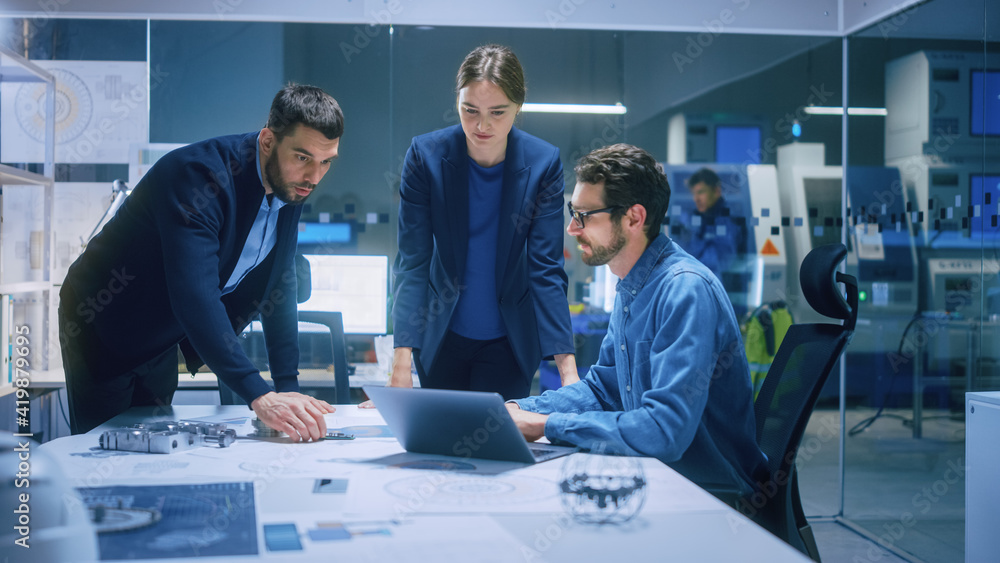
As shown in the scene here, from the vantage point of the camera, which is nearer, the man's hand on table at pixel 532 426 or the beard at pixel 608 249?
the man's hand on table at pixel 532 426

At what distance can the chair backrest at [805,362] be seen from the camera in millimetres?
1500

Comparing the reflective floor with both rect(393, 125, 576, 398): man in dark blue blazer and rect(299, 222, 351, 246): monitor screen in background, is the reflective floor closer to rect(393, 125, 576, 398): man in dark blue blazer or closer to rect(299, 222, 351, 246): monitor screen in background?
rect(393, 125, 576, 398): man in dark blue blazer

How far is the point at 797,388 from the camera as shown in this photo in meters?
1.56

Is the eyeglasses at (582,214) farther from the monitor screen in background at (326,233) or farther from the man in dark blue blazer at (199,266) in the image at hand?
the monitor screen in background at (326,233)

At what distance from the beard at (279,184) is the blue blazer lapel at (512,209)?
0.56 meters

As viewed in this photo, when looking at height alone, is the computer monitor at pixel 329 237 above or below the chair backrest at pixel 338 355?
above

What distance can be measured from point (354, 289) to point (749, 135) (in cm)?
206

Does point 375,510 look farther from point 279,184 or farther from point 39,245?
point 39,245

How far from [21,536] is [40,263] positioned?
3.15 metres

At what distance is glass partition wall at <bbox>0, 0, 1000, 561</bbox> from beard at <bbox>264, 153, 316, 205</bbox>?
70.6 inches

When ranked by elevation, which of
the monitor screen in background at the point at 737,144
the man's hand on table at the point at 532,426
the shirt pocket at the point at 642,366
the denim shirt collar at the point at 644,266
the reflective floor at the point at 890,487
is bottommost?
the reflective floor at the point at 890,487

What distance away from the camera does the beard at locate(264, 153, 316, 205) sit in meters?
1.78

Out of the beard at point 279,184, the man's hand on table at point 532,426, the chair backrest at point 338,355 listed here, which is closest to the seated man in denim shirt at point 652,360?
the man's hand on table at point 532,426

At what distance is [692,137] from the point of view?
372cm
